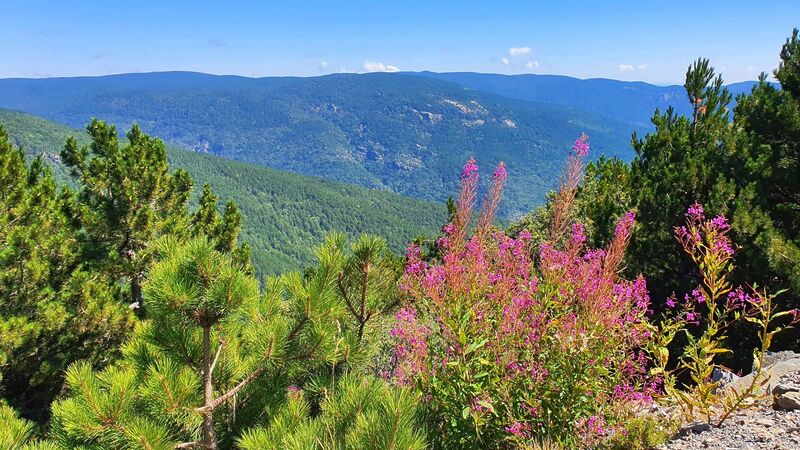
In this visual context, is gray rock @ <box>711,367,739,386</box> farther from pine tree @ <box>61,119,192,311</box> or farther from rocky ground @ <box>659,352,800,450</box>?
pine tree @ <box>61,119,192,311</box>

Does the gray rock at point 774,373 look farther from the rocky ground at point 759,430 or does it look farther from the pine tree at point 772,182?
the pine tree at point 772,182

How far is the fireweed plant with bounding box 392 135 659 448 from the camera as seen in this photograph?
2.35 meters

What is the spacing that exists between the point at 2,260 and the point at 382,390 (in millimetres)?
7358

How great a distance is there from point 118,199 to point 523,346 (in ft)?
30.3

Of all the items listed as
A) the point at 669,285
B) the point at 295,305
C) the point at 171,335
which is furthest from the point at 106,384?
the point at 669,285

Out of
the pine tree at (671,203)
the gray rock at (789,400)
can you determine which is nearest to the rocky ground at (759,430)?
the gray rock at (789,400)

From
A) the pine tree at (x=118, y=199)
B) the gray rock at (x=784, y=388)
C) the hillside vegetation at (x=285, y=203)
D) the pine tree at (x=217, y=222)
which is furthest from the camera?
the hillside vegetation at (x=285, y=203)

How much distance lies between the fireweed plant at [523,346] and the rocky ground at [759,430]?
0.68 metres

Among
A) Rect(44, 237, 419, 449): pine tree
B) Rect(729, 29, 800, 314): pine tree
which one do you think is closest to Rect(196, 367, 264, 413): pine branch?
Rect(44, 237, 419, 449): pine tree

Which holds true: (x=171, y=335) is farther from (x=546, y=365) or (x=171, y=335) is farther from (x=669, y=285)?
(x=669, y=285)

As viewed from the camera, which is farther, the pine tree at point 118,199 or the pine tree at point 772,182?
the pine tree at point 118,199

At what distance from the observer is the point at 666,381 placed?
3.05 meters

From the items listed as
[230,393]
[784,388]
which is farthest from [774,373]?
[230,393]

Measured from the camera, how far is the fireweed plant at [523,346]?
7.72ft
